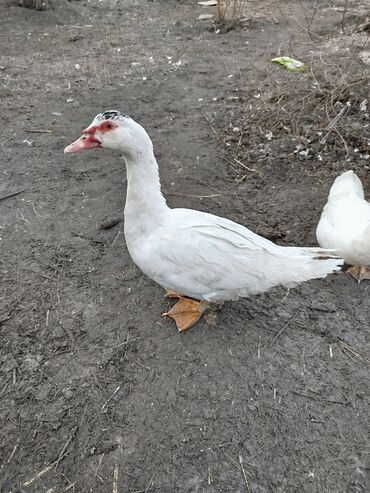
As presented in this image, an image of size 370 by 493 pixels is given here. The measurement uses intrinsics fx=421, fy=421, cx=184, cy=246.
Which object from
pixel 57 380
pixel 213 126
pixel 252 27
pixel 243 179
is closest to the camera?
pixel 57 380

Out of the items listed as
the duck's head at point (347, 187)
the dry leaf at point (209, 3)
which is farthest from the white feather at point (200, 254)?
the dry leaf at point (209, 3)

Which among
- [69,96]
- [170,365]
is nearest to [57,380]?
[170,365]

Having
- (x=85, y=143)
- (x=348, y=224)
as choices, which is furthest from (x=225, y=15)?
(x=85, y=143)

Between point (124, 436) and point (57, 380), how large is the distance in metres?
0.59

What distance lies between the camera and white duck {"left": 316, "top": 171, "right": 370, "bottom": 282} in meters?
3.06

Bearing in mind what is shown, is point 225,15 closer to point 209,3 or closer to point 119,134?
point 209,3

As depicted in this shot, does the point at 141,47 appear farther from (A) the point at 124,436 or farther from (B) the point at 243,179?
(A) the point at 124,436

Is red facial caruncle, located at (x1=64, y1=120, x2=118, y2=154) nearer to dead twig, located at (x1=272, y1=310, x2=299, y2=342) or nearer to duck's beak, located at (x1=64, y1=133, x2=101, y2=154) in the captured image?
duck's beak, located at (x1=64, y1=133, x2=101, y2=154)

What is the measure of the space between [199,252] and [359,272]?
1.42m

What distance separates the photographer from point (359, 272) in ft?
10.7

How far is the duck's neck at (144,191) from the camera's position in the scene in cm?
253

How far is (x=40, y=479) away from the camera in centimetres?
229

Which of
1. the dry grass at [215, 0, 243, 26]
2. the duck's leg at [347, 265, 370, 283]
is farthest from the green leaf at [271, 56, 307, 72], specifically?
the duck's leg at [347, 265, 370, 283]

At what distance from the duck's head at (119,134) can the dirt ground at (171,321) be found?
1238 mm
